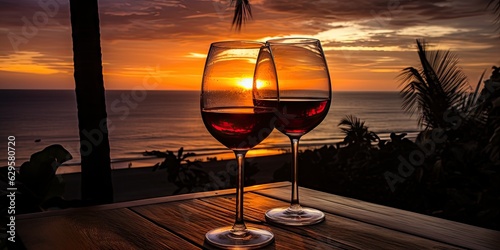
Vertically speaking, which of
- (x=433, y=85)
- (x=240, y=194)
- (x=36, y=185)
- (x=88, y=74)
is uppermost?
(x=88, y=74)

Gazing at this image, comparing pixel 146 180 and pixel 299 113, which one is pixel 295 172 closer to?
pixel 299 113

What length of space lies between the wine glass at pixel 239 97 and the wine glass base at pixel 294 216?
17 cm

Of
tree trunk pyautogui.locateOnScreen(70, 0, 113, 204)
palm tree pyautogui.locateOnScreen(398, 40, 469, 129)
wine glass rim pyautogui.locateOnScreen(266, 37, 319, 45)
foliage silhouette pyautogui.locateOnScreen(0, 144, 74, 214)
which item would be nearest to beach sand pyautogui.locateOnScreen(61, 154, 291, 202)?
palm tree pyautogui.locateOnScreen(398, 40, 469, 129)

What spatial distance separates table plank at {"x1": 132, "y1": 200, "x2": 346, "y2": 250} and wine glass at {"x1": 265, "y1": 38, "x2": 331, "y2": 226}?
103mm

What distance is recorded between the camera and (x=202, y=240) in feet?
3.33

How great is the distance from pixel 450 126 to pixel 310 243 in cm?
438

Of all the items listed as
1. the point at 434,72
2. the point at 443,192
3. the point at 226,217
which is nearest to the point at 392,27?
the point at 434,72

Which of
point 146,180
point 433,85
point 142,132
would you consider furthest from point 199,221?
point 142,132

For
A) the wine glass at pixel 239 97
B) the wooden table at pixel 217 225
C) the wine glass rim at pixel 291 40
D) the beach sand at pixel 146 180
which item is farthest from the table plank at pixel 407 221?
the beach sand at pixel 146 180

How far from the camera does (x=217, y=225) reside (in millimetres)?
1148

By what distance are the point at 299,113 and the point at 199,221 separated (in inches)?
13.9

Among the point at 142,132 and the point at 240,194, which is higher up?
the point at 240,194

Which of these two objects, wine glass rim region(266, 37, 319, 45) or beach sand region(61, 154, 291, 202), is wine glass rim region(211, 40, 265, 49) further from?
beach sand region(61, 154, 291, 202)

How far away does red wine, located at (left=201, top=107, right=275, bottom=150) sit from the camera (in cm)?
94
